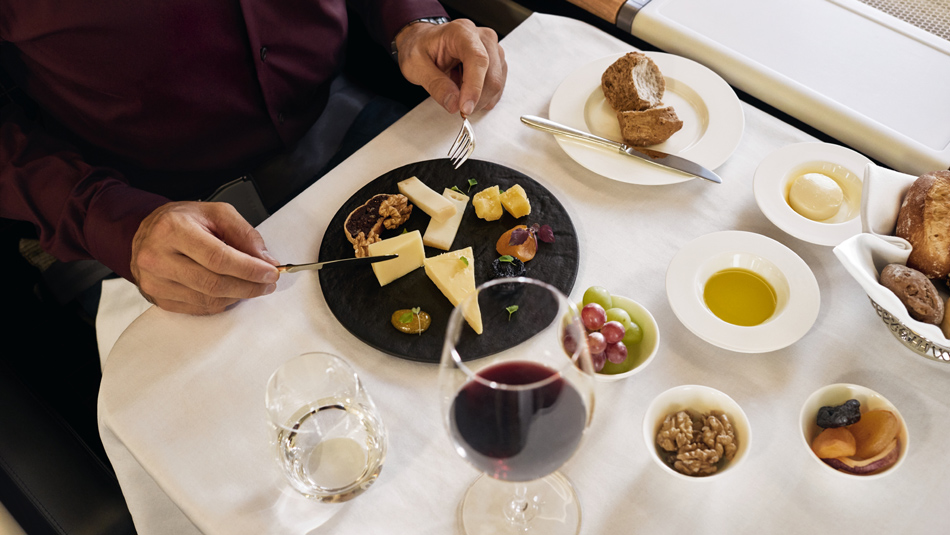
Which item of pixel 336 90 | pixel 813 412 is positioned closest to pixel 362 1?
pixel 336 90

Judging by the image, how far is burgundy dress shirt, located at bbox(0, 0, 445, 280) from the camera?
1.19m

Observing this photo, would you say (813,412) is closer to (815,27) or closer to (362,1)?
(815,27)

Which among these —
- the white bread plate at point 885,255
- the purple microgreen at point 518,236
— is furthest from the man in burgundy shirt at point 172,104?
the white bread plate at point 885,255

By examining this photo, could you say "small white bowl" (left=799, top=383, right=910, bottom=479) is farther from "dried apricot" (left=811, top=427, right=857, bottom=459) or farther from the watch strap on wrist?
the watch strap on wrist

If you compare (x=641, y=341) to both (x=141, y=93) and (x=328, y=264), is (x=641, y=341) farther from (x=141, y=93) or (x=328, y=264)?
(x=141, y=93)

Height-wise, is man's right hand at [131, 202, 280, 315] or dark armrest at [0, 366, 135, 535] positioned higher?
man's right hand at [131, 202, 280, 315]

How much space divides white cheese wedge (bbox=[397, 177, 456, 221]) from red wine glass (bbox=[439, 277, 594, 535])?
0.33 meters

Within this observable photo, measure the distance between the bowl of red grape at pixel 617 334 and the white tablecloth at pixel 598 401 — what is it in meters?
0.05

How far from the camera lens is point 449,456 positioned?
35.1 inches

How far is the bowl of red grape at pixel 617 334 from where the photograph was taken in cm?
89

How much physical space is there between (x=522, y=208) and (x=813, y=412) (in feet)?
1.87

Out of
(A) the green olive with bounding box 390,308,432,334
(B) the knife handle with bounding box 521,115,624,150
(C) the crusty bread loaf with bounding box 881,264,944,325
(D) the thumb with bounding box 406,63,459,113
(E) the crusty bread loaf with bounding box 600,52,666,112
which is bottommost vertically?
(A) the green olive with bounding box 390,308,432,334

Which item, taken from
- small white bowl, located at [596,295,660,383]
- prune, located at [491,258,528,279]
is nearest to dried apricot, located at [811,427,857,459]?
small white bowl, located at [596,295,660,383]

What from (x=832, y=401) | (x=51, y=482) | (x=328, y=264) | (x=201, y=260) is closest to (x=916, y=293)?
(x=832, y=401)
